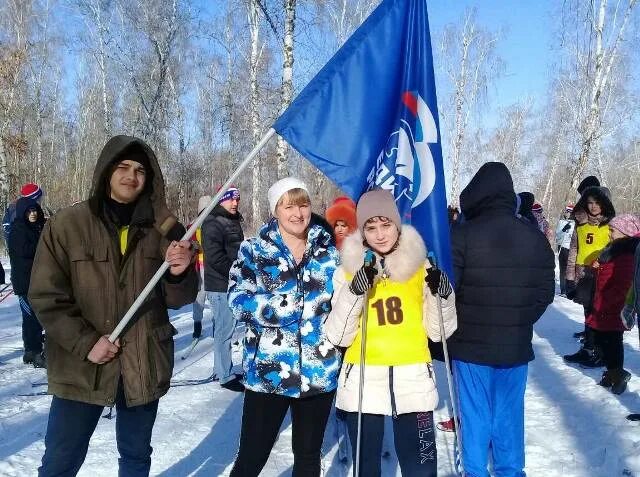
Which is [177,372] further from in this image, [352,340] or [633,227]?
[633,227]

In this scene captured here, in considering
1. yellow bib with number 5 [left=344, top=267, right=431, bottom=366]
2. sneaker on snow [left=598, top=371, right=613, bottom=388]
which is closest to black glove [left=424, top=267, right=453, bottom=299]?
yellow bib with number 5 [left=344, top=267, right=431, bottom=366]

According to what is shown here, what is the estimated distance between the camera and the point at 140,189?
2.48m

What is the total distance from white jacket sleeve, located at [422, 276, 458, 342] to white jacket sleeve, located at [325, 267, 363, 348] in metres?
0.36

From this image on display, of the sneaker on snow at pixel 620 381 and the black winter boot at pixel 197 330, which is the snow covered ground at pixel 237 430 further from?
the black winter boot at pixel 197 330

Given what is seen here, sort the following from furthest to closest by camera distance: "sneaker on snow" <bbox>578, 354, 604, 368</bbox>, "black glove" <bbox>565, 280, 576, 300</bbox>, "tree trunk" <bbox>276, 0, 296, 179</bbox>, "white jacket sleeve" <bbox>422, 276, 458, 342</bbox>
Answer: "tree trunk" <bbox>276, 0, 296, 179</bbox>
"black glove" <bbox>565, 280, 576, 300</bbox>
"sneaker on snow" <bbox>578, 354, 604, 368</bbox>
"white jacket sleeve" <bbox>422, 276, 458, 342</bbox>

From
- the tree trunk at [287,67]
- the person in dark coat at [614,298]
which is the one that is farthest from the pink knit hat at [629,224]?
the tree trunk at [287,67]

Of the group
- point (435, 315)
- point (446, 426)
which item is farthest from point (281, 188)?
point (446, 426)

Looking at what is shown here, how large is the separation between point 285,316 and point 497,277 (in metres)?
1.24

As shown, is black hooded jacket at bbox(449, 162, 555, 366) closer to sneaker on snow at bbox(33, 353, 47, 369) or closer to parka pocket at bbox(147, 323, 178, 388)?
parka pocket at bbox(147, 323, 178, 388)

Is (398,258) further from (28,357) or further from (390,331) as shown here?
(28,357)

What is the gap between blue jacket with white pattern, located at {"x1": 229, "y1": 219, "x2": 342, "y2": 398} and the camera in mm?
2555

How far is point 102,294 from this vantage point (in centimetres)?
234

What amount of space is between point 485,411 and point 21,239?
17.0 feet

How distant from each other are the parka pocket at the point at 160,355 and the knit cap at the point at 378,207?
1099mm
